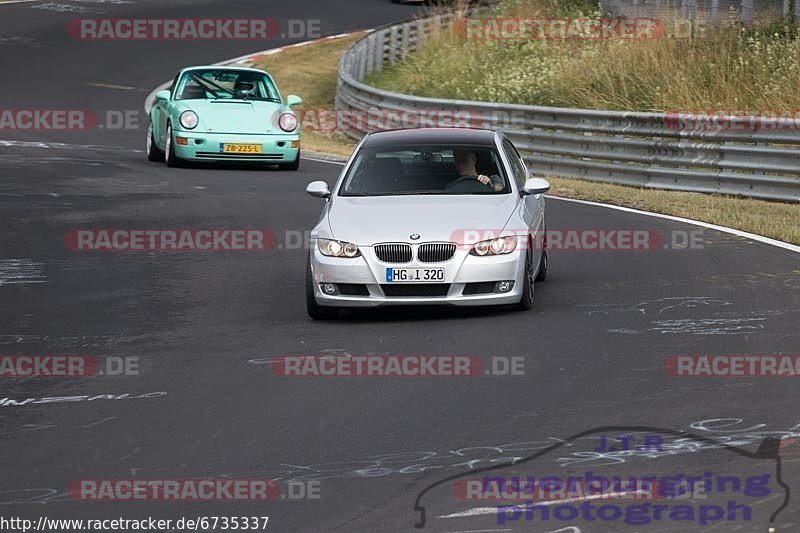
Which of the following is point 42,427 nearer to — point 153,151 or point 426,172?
point 426,172

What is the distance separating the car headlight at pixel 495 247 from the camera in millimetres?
10484

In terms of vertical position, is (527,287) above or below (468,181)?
below

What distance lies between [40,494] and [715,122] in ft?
47.7

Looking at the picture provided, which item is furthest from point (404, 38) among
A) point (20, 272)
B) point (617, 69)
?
point (20, 272)

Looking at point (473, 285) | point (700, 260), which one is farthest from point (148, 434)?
point (700, 260)

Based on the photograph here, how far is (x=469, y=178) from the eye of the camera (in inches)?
455

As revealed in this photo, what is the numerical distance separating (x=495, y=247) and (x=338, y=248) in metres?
1.09

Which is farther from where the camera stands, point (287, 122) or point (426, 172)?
point (287, 122)

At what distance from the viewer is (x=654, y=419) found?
7359 mm
